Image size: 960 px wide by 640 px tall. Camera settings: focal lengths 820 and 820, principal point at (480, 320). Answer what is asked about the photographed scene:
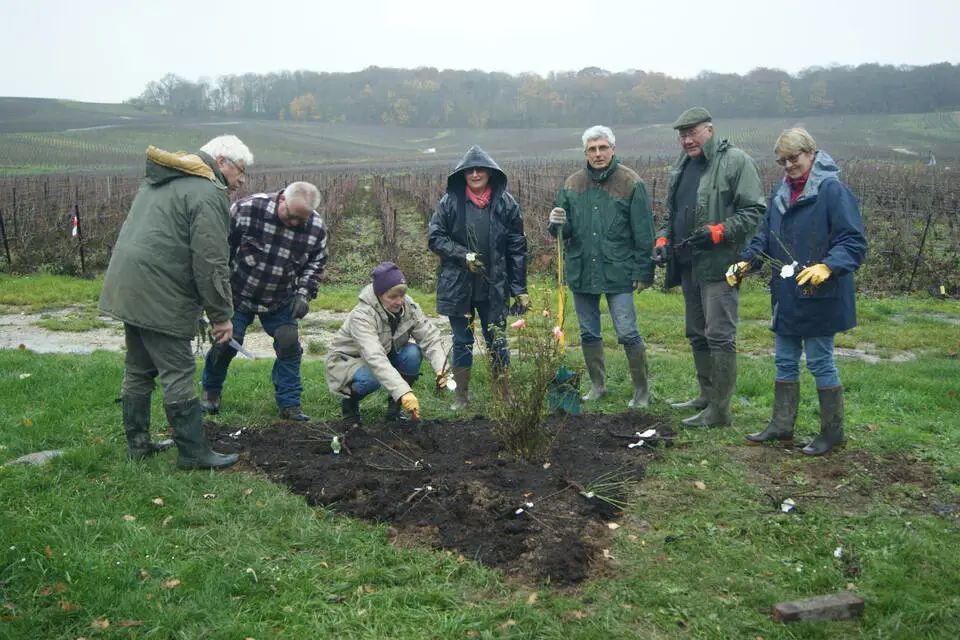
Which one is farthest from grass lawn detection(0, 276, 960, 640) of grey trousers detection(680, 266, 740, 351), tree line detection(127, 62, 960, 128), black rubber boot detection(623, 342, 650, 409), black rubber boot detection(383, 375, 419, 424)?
tree line detection(127, 62, 960, 128)

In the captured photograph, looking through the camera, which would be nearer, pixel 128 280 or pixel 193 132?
pixel 128 280

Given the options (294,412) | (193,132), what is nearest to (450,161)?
(193,132)

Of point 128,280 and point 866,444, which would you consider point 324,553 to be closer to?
point 128,280

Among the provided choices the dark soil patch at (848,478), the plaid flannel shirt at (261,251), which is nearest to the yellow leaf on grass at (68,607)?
the plaid flannel shirt at (261,251)

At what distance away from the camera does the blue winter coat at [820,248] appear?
4438 mm

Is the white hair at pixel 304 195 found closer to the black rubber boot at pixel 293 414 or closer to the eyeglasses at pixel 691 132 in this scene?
the black rubber boot at pixel 293 414

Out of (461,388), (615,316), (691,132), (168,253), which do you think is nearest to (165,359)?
(168,253)

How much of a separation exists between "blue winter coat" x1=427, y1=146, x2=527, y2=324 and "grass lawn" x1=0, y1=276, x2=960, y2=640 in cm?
164

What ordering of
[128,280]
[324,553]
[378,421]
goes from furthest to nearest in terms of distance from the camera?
[378,421], [128,280], [324,553]

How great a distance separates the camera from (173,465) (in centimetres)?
456

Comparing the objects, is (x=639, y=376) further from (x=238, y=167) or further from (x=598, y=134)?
(x=238, y=167)

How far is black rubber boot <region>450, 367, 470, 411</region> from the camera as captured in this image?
591 centimetres

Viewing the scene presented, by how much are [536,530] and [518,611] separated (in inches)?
24.8

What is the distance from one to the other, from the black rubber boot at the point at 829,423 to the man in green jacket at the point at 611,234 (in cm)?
138
